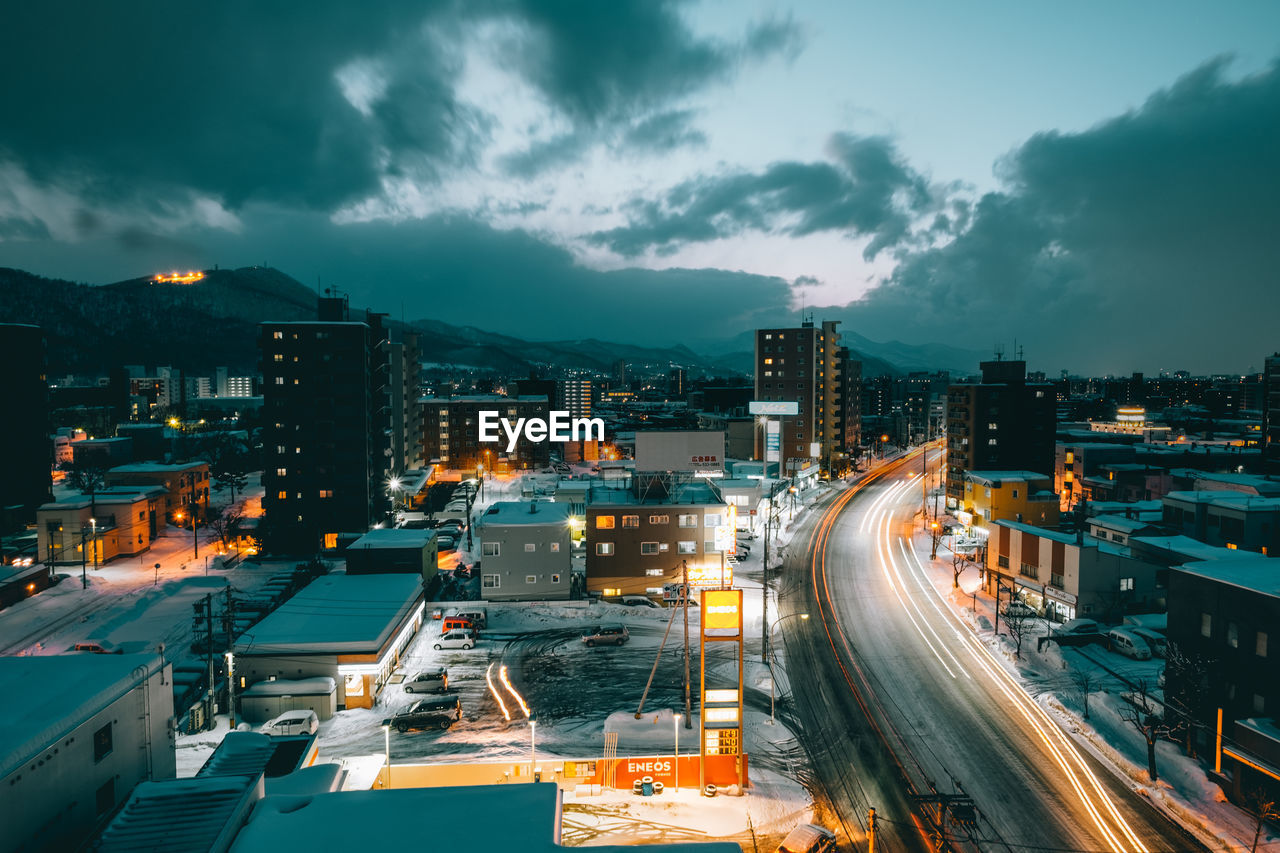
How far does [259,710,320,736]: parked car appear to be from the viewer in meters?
23.4

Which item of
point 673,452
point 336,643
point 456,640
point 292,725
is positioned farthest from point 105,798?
point 673,452

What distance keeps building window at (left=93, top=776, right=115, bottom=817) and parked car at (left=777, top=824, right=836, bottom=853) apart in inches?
664

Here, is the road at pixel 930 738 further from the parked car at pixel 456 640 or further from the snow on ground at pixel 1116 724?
the parked car at pixel 456 640

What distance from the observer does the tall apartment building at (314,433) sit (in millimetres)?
49250

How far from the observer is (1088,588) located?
34.3m

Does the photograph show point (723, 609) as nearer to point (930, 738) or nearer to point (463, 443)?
point (930, 738)

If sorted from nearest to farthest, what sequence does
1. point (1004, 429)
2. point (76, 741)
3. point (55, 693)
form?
1. point (76, 741)
2. point (55, 693)
3. point (1004, 429)

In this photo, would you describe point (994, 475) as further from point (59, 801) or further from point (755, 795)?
point (59, 801)

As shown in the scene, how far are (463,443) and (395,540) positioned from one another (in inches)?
2051

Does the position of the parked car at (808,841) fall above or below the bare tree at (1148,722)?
below

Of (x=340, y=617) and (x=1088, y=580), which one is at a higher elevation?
(x=1088, y=580)

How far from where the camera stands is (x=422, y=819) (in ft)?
42.3

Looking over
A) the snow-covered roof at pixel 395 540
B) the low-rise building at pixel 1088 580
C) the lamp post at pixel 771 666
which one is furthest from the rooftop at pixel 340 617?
the low-rise building at pixel 1088 580

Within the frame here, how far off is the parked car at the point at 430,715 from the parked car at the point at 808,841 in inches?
512
